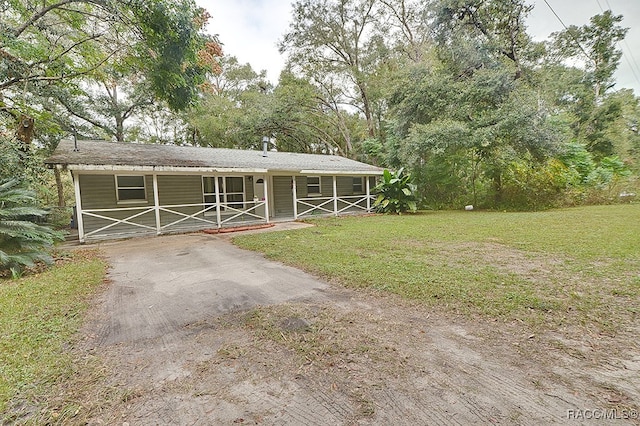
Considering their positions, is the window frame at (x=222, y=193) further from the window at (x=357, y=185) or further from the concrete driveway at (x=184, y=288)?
the window at (x=357, y=185)

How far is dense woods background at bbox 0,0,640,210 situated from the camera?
8.51 m

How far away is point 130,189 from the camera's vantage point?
10383 mm

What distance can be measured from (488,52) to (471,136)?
4585 mm

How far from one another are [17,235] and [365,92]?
69.4 ft

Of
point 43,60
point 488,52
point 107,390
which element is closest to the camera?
point 107,390

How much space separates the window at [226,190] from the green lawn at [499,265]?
175 inches

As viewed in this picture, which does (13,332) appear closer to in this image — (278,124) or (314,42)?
(278,124)

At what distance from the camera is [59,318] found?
3062 millimetres

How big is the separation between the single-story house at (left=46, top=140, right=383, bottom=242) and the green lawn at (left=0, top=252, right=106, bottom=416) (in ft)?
14.2

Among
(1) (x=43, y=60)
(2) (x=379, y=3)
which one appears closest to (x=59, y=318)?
(1) (x=43, y=60)

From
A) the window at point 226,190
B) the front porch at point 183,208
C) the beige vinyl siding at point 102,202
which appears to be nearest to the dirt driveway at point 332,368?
the front porch at point 183,208

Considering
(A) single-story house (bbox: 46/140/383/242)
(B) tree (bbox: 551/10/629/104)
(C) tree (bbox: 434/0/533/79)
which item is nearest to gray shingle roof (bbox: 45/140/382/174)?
(A) single-story house (bbox: 46/140/383/242)

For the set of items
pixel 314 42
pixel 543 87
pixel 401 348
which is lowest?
pixel 401 348

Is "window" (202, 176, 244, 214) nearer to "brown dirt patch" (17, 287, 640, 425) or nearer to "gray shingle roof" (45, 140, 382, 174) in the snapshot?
"gray shingle roof" (45, 140, 382, 174)
